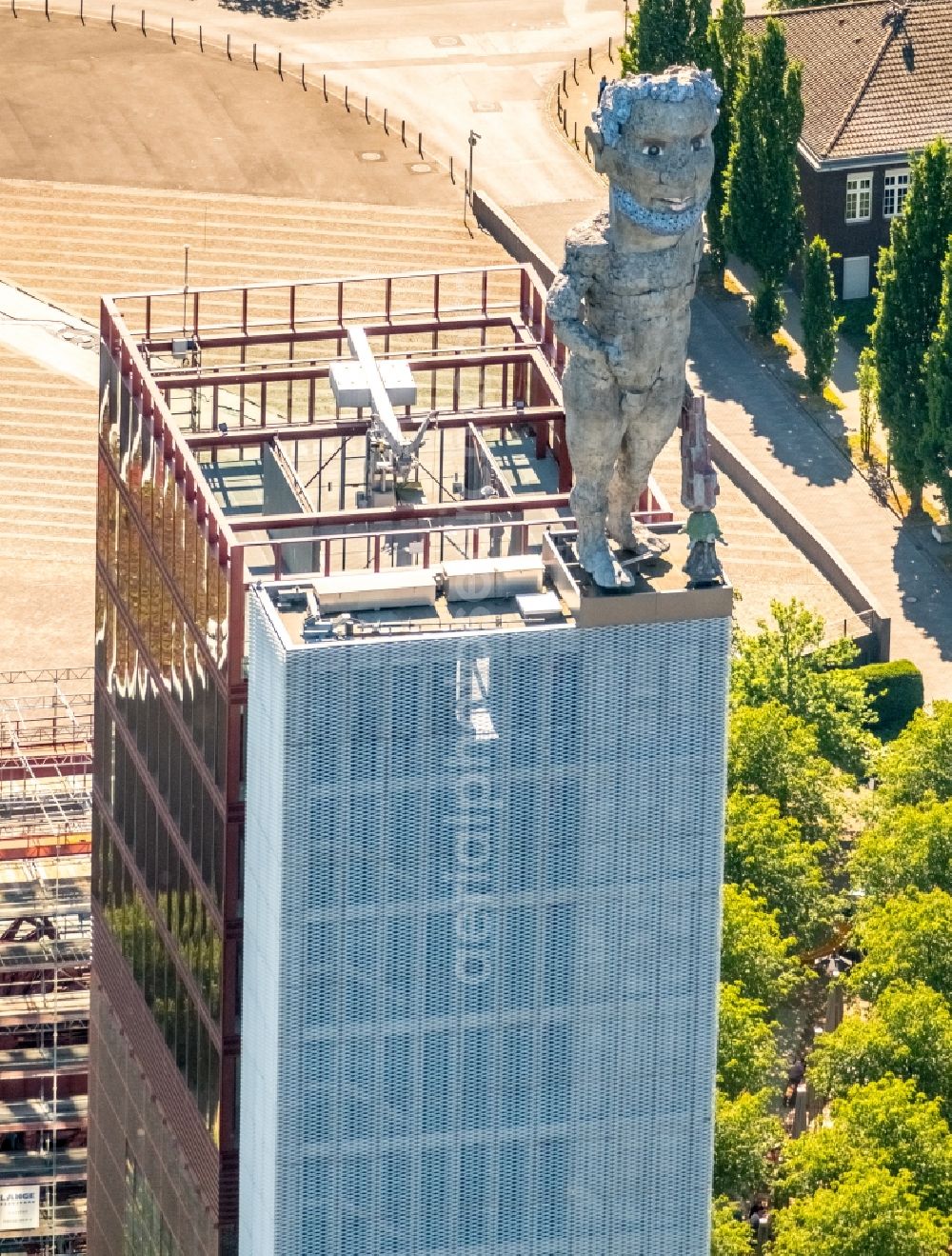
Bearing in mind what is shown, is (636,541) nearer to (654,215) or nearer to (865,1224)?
(654,215)

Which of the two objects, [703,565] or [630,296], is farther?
[703,565]

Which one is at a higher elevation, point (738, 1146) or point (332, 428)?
point (332, 428)

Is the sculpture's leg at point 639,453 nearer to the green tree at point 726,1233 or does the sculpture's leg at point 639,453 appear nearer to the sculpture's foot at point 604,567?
the sculpture's foot at point 604,567

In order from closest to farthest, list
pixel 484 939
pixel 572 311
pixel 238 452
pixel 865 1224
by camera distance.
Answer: pixel 572 311 → pixel 484 939 → pixel 238 452 → pixel 865 1224

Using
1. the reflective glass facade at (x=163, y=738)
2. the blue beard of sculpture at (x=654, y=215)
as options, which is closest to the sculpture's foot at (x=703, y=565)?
the blue beard of sculpture at (x=654, y=215)

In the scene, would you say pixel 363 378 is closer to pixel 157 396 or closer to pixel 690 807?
pixel 157 396

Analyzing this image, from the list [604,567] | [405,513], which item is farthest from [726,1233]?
[604,567]

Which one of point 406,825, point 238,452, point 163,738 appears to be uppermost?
point 238,452

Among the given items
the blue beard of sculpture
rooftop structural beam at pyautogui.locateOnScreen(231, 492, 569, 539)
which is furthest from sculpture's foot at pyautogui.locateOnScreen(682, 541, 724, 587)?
the blue beard of sculpture
